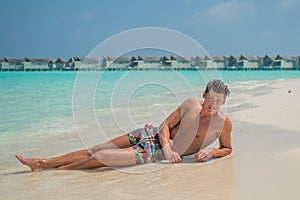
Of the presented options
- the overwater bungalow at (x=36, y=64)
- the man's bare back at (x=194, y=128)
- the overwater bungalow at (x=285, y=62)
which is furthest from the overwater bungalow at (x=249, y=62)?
the man's bare back at (x=194, y=128)

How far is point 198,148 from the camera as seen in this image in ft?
12.1

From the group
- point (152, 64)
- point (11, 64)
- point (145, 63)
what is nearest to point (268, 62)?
point (152, 64)

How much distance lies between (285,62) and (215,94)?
75034 mm

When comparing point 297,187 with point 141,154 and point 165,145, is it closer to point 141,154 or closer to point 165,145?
point 165,145

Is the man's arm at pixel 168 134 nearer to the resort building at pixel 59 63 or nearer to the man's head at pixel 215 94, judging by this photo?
the man's head at pixel 215 94

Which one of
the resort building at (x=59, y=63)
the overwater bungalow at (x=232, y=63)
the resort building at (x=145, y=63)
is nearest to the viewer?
the resort building at (x=145, y=63)

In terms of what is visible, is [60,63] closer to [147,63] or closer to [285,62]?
[147,63]

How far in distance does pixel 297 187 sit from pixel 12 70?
8432 cm

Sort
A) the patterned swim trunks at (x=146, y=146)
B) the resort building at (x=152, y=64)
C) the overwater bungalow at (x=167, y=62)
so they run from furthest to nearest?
the resort building at (x=152, y=64) < the overwater bungalow at (x=167, y=62) < the patterned swim trunks at (x=146, y=146)

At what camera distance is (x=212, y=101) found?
3273mm

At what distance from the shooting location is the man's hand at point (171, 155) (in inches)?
133

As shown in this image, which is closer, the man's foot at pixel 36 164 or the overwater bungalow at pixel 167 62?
the man's foot at pixel 36 164

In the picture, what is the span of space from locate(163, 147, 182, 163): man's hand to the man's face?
1.57 feet

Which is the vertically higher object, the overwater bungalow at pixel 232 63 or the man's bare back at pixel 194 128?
the overwater bungalow at pixel 232 63
